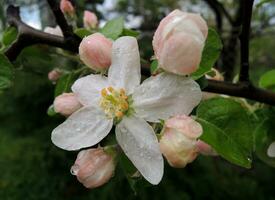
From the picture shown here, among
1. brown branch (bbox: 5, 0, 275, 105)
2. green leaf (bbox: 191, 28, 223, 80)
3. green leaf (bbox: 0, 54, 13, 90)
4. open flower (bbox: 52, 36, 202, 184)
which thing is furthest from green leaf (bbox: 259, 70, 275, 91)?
green leaf (bbox: 0, 54, 13, 90)

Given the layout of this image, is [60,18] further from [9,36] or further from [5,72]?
[9,36]

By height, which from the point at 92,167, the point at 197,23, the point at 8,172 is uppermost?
the point at 197,23

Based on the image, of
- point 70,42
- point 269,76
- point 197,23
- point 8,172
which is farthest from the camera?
point 8,172

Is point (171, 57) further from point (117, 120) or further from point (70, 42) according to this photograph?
point (70, 42)

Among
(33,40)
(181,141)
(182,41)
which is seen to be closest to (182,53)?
(182,41)

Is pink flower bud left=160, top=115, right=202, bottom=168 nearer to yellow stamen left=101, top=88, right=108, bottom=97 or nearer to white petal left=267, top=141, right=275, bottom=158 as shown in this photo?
yellow stamen left=101, top=88, right=108, bottom=97

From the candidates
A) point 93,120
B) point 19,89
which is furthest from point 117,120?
point 19,89

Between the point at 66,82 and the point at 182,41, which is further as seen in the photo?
the point at 66,82
